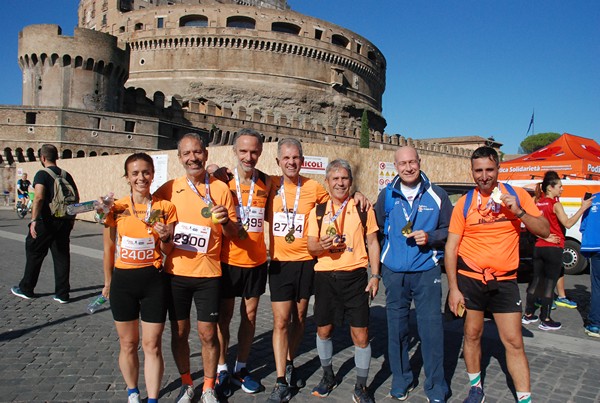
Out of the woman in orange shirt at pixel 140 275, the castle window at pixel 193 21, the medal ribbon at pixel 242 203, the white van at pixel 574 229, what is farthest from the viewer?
the castle window at pixel 193 21

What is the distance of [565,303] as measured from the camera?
6.71 meters

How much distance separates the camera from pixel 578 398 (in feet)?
11.5

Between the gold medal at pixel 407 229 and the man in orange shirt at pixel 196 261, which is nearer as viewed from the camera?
the man in orange shirt at pixel 196 261

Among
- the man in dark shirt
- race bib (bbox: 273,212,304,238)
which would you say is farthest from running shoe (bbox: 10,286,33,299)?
race bib (bbox: 273,212,304,238)

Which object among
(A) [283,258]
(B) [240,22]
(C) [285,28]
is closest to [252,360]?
(A) [283,258]

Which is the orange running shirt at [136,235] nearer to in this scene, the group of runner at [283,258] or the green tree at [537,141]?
the group of runner at [283,258]

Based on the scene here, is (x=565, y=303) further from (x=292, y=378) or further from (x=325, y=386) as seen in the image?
(x=292, y=378)

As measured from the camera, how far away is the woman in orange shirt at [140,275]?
3.12 meters

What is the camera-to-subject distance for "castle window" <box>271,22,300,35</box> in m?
54.6

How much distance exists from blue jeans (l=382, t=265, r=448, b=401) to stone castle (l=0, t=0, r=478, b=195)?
1185 inches

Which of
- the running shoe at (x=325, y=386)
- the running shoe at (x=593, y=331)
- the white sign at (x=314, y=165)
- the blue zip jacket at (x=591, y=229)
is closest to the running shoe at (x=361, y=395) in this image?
the running shoe at (x=325, y=386)

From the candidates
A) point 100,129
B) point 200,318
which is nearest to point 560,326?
point 200,318

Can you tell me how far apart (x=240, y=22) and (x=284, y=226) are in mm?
56141

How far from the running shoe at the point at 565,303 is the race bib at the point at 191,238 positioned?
18.9 ft
